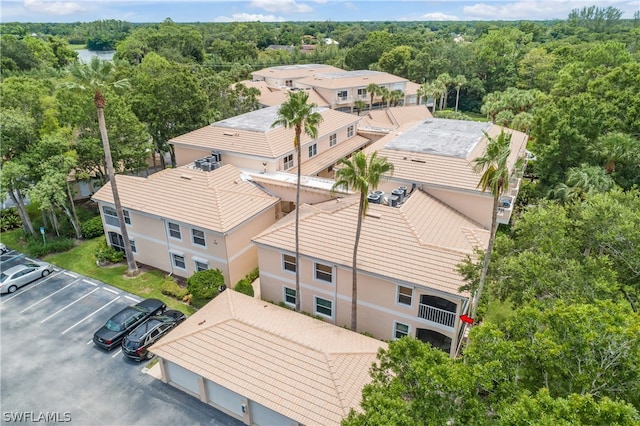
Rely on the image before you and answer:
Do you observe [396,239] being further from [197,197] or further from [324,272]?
[197,197]

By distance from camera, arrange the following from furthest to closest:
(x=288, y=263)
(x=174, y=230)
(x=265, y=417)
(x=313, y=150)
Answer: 1. (x=313, y=150)
2. (x=174, y=230)
3. (x=288, y=263)
4. (x=265, y=417)

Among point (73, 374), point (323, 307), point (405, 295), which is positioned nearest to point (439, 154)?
point (405, 295)

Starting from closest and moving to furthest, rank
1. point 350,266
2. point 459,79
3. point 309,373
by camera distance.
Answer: point 309,373 < point 350,266 < point 459,79

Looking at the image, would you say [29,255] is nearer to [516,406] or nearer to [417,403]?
[417,403]

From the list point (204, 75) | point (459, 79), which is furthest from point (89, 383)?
point (459, 79)

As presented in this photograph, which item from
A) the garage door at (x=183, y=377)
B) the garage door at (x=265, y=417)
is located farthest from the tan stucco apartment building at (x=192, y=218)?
the garage door at (x=265, y=417)

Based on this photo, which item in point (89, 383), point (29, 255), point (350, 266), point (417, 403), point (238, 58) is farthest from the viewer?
point (238, 58)

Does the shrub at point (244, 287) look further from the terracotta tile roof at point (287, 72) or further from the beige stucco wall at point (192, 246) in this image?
the terracotta tile roof at point (287, 72)
